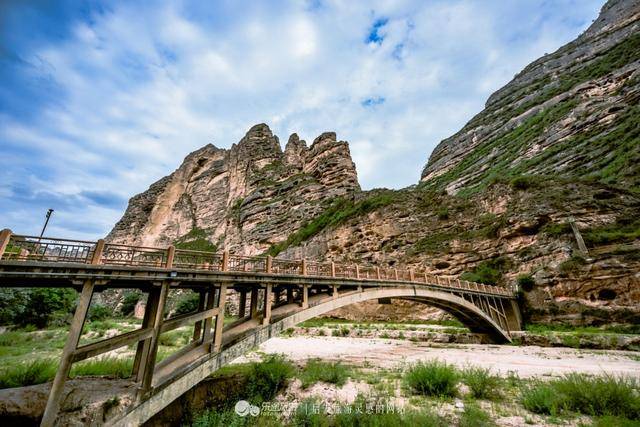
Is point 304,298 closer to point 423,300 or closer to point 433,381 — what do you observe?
point 433,381

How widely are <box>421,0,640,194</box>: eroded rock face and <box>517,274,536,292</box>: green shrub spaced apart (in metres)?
15.5

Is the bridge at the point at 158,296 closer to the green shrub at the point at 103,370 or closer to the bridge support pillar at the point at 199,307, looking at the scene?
the bridge support pillar at the point at 199,307

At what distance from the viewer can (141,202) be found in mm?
82125

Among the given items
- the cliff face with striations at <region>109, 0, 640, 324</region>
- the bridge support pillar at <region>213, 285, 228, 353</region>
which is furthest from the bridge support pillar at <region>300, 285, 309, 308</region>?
the cliff face with striations at <region>109, 0, 640, 324</region>

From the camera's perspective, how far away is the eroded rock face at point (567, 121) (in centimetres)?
3102

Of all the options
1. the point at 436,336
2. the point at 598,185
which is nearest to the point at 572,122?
the point at 598,185

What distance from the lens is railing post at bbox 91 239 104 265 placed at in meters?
5.57

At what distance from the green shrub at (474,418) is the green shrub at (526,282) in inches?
717

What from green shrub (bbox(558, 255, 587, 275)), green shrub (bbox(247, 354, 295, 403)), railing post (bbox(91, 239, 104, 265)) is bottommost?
green shrub (bbox(247, 354, 295, 403))

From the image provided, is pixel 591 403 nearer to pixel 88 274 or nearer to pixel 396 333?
pixel 88 274

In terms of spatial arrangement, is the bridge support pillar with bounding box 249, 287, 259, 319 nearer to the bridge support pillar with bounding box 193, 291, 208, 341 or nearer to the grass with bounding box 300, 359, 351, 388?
the bridge support pillar with bounding box 193, 291, 208, 341

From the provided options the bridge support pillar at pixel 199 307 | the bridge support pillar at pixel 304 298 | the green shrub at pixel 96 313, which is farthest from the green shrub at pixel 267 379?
the green shrub at pixel 96 313

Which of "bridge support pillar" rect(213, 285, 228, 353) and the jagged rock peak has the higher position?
the jagged rock peak

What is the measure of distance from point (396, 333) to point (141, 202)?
293 feet
